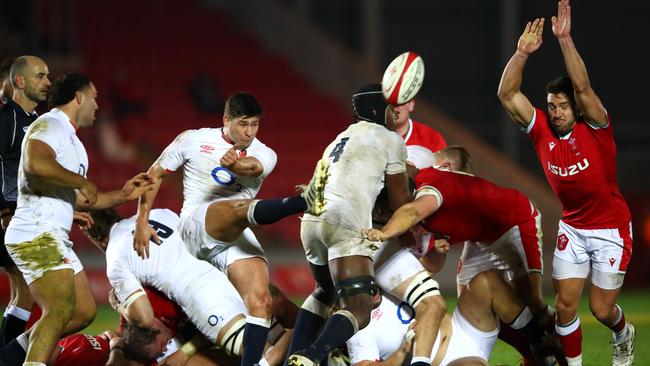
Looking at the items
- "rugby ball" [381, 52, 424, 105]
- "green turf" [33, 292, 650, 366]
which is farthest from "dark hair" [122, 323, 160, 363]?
"green turf" [33, 292, 650, 366]

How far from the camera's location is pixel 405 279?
6.77m

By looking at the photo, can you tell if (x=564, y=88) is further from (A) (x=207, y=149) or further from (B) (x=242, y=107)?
(A) (x=207, y=149)

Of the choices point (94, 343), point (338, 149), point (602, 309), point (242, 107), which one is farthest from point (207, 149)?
point (602, 309)

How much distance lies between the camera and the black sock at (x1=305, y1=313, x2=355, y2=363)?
238 inches

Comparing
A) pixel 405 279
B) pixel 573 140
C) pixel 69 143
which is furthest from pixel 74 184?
pixel 573 140

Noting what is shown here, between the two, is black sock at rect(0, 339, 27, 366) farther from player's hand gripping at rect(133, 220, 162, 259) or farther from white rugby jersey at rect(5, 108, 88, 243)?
player's hand gripping at rect(133, 220, 162, 259)

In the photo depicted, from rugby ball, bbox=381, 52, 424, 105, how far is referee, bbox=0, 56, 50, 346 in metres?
2.77

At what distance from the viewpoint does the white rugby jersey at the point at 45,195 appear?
21.1 feet

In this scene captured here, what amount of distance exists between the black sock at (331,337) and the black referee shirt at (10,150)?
2.81 m

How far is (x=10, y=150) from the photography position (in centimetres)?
760

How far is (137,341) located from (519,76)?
3303 mm

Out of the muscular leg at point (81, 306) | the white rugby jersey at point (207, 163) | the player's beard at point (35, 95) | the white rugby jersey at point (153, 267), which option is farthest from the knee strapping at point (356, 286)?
the player's beard at point (35, 95)

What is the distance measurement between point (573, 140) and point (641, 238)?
817 centimetres

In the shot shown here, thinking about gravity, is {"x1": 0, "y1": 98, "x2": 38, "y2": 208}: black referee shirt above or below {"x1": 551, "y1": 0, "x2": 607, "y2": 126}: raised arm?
below
